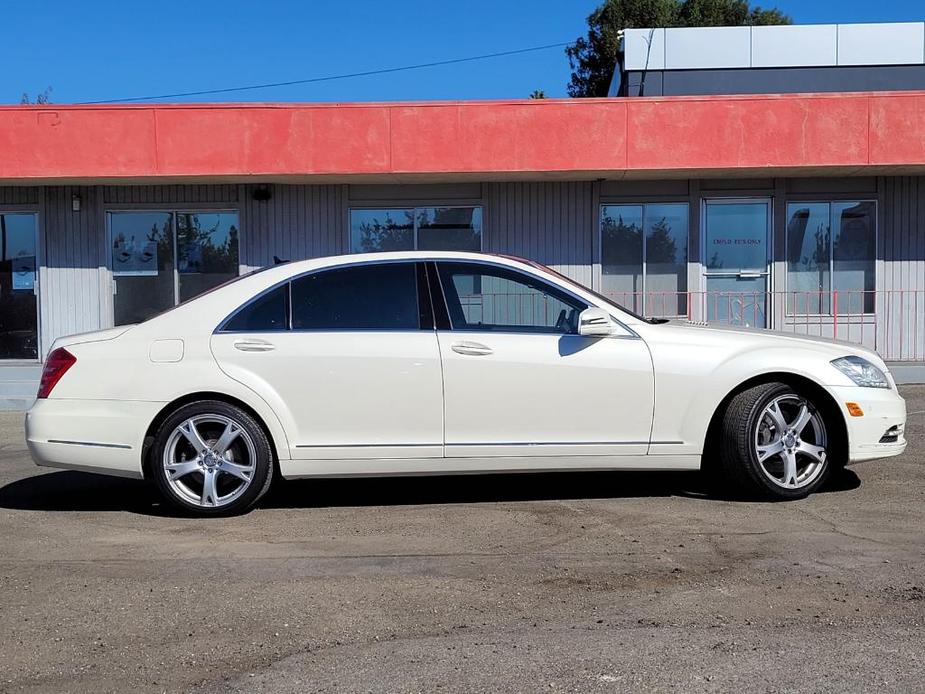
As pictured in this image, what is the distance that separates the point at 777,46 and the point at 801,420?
17710mm

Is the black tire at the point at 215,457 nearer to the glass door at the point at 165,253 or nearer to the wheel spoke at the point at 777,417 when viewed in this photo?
the wheel spoke at the point at 777,417

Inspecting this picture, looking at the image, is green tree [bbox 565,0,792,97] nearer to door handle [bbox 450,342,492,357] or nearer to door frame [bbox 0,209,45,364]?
door frame [bbox 0,209,45,364]

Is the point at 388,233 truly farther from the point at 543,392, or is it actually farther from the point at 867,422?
the point at 867,422

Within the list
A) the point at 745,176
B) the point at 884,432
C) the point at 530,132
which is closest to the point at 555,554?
the point at 884,432

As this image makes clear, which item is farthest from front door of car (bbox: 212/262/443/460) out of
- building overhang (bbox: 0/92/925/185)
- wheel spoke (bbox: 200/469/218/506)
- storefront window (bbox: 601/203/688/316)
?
storefront window (bbox: 601/203/688/316)

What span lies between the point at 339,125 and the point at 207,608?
10.2 metres

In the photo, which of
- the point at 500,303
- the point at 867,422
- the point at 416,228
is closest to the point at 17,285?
the point at 416,228

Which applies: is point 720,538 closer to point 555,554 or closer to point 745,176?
point 555,554

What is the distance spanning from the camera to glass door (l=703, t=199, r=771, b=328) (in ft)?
48.2

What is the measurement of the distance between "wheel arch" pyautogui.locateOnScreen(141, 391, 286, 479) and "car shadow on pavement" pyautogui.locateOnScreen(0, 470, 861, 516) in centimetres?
43

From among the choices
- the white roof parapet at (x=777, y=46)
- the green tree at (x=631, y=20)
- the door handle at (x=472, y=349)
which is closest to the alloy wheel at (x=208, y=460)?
the door handle at (x=472, y=349)

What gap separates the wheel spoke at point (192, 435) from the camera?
5.54 m

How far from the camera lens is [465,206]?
14875 millimetres

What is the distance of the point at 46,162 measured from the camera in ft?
43.8
